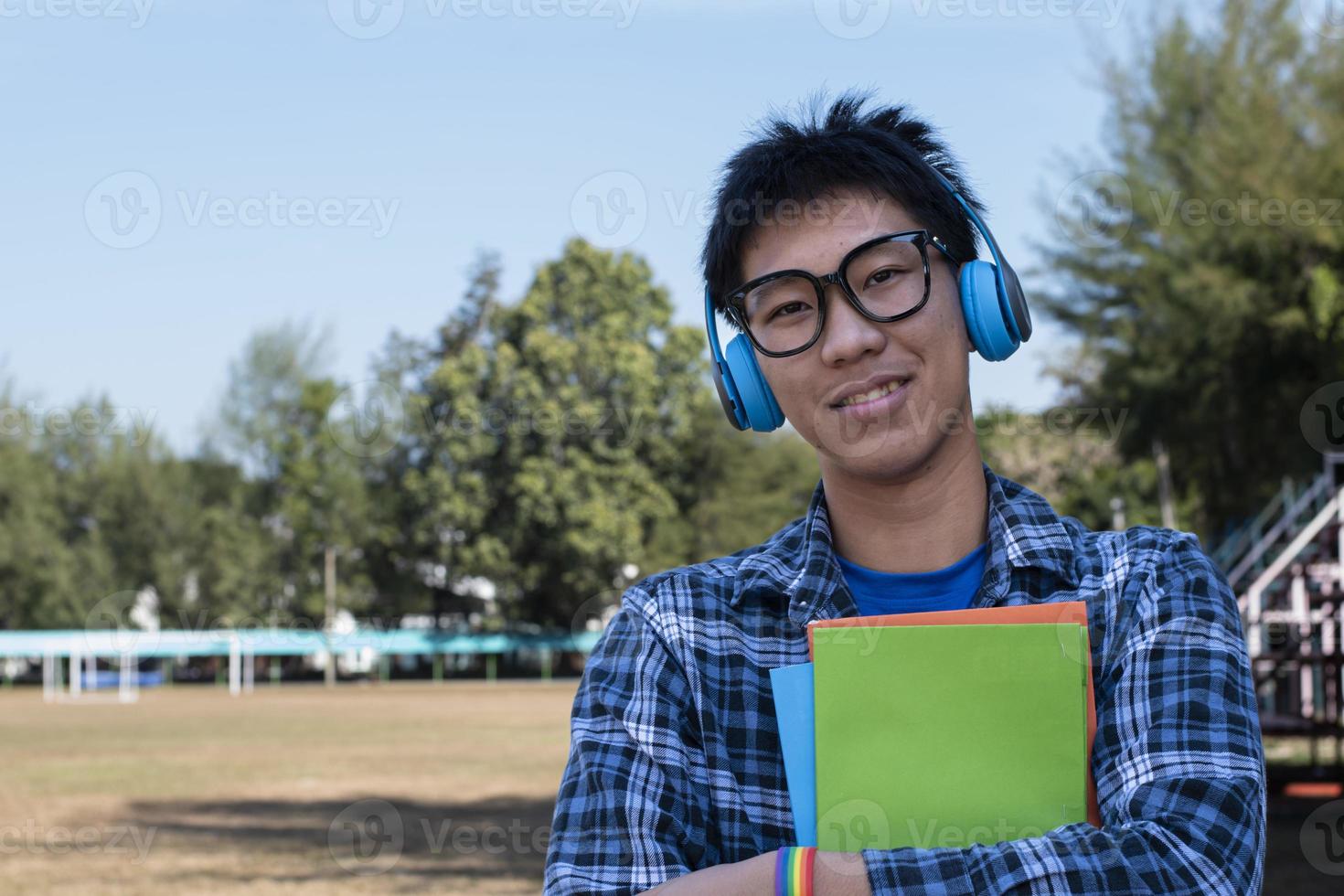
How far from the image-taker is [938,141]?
249 cm

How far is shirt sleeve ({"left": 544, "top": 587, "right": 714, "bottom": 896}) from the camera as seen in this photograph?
6.43 feet

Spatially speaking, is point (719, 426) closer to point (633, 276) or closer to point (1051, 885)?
point (633, 276)

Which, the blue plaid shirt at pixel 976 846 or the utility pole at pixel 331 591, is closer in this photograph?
the blue plaid shirt at pixel 976 846

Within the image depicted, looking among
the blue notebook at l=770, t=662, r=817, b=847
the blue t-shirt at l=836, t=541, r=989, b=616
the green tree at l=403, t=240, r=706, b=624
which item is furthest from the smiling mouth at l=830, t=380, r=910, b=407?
the green tree at l=403, t=240, r=706, b=624

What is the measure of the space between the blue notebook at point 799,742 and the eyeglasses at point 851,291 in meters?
0.52

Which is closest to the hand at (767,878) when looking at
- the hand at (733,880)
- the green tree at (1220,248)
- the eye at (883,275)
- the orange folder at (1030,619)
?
the hand at (733,880)

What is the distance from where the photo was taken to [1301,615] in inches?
620

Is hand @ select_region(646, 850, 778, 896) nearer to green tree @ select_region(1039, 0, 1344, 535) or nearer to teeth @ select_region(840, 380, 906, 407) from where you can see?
teeth @ select_region(840, 380, 906, 407)

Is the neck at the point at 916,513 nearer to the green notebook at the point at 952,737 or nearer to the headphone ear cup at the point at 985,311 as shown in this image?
the headphone ear cup at the point at 985,311

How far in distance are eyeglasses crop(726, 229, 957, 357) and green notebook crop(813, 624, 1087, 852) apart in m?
0.51

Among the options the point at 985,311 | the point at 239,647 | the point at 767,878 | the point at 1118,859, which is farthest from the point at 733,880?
the point at 239,647

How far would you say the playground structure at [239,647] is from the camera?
48.8m

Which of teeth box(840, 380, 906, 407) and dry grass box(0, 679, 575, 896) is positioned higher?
teeth box(840, 380, 906, 407)

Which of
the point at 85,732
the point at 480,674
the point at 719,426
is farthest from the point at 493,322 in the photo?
the point at 85,732
